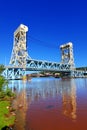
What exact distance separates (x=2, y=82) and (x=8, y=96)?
128 inches

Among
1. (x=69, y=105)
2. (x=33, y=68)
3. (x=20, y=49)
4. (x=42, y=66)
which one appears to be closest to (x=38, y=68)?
(x=33, y=68)

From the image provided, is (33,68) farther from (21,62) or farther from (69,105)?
(69,105)

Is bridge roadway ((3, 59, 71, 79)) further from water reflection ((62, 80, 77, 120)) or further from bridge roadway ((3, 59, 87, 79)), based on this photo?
water reflection ((62, 80, 77, 120))

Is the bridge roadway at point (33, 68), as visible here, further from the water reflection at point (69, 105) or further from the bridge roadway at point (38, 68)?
the water reflection at point (69, 105)

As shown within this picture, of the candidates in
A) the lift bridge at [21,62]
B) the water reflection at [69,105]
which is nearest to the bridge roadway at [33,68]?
the lift bridge at [21,62]

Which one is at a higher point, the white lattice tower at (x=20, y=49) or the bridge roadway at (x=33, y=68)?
the white lattice tower at (x=20, y=49)

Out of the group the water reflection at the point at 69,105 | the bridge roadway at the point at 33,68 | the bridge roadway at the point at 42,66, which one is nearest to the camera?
the water reflection at the point at 69,105

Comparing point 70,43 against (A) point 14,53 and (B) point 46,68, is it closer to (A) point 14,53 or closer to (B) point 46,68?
(B) point 46,68

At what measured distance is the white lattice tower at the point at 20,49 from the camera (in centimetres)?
13299

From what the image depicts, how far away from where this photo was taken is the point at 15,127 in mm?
14883

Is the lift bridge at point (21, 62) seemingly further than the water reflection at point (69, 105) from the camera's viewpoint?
Yes

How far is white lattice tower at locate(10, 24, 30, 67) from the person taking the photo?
132988mm

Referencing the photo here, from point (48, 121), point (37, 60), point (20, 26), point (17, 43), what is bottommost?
point (48, 121)

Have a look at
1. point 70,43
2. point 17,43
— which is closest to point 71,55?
point 70,43
